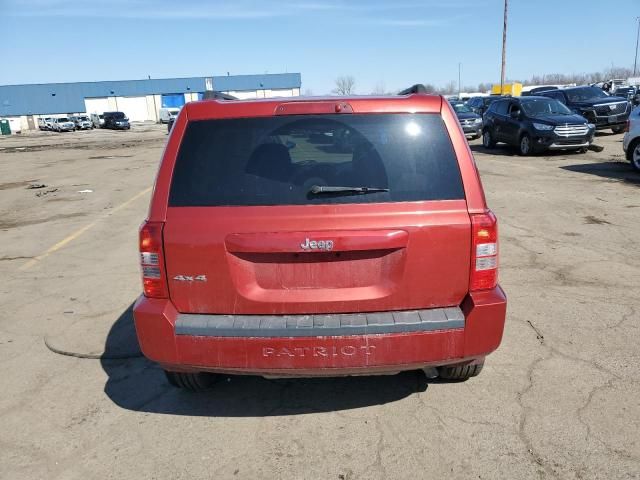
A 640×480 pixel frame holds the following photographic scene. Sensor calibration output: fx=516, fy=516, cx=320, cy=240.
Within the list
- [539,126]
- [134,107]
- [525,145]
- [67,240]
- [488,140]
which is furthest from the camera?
[134,107]

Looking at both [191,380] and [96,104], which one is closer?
[191,380]

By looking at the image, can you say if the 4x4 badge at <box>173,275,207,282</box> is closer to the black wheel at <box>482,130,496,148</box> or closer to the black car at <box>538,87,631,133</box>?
the black wheel at <box>482,130,496,148</box>

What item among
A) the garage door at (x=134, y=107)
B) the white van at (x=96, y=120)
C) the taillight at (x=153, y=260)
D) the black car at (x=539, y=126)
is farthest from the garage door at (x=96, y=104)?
the taillight at (x=153, y=260)

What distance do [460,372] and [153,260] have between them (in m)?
2.01

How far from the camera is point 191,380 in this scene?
323cm

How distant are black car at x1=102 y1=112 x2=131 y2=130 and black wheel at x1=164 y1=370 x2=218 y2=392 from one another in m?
63.6

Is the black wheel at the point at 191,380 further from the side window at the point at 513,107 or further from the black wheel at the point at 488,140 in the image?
the black wheel at the point at 488,140

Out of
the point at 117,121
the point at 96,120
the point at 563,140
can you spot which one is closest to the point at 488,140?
the point at 563,140

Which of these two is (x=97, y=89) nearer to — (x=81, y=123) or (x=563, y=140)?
(x=81, y=123)

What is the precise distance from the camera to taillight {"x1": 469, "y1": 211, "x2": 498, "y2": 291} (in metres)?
2.74

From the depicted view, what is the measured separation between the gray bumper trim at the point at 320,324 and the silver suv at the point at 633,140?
36.8 feet

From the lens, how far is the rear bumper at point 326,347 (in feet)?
8.78

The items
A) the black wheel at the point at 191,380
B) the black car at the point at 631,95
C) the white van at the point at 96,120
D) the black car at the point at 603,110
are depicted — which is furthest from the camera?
the white van at the point at 96,120

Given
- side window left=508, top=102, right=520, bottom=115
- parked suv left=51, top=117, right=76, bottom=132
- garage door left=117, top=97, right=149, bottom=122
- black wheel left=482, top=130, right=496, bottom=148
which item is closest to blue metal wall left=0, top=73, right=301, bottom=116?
garage door left=117, top=97, right=149, bottom=122
